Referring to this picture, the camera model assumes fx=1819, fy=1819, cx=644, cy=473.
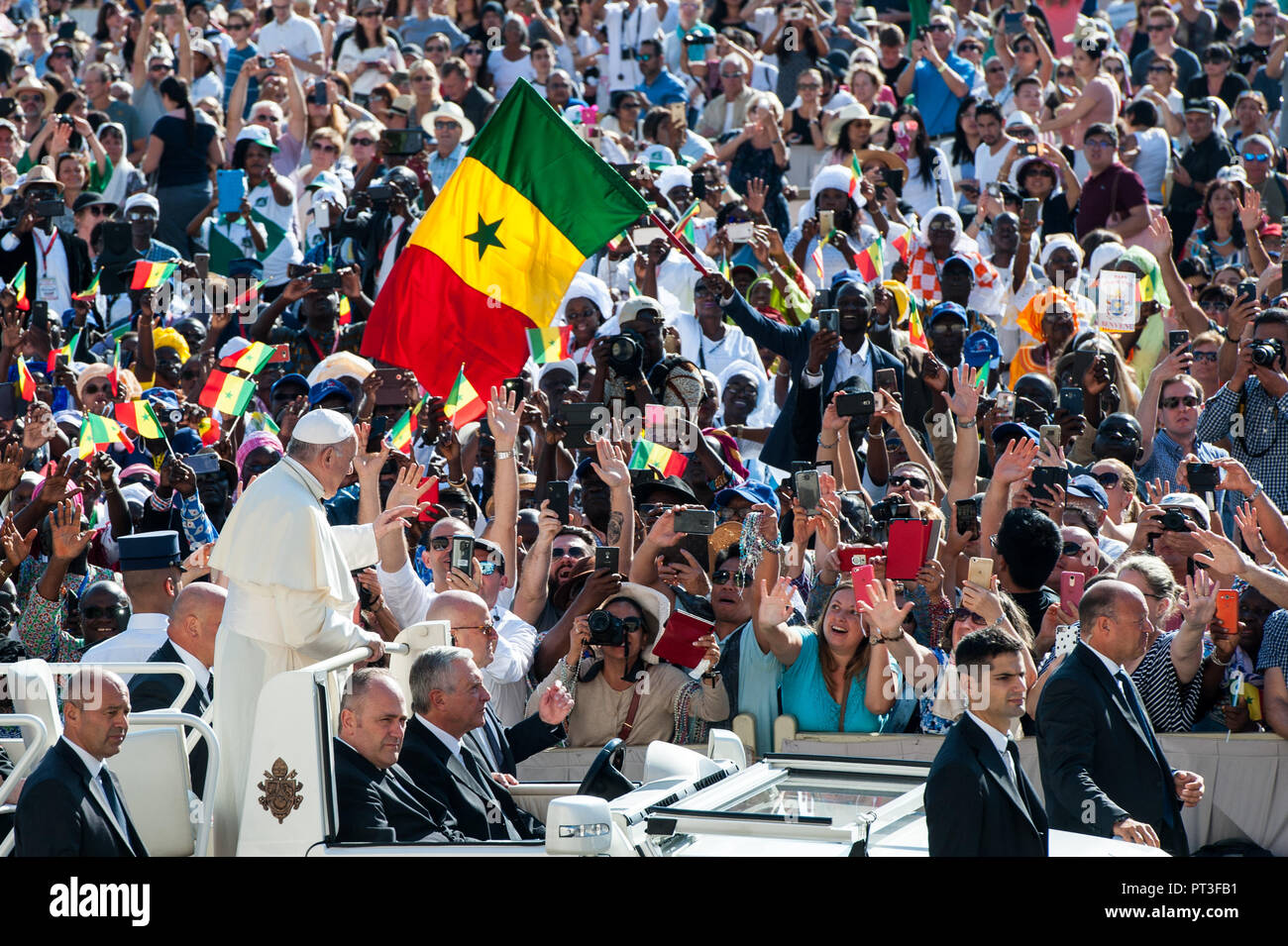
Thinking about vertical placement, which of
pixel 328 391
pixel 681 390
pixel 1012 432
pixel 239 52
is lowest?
pixel 1012 432

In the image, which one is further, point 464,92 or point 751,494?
point 464,92

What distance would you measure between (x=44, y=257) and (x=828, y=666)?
8240 millimetres

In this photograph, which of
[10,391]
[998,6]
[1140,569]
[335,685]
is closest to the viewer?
[335,685]

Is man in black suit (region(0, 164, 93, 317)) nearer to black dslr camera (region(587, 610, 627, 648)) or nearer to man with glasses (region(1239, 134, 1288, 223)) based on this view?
black dslr camera (region(587, 610, 627, 648))

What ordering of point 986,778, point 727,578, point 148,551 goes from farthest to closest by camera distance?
1. point 727,578
2. point 148,551
3. point 986,778

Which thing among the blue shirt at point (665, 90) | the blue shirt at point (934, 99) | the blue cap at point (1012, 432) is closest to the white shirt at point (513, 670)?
the blue cap at point (1012, 432)

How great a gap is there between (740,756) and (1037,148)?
8.86 meters

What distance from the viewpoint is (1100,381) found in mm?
10531

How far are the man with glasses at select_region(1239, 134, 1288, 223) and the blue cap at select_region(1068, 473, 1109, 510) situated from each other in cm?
593

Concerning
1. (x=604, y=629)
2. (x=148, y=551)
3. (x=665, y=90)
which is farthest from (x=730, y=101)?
(x=604, y=629)

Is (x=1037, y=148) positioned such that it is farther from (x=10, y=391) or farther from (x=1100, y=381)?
(x=10, y=391)

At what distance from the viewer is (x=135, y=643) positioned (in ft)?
25.7

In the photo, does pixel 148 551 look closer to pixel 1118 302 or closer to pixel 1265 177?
pixel 1118 302
